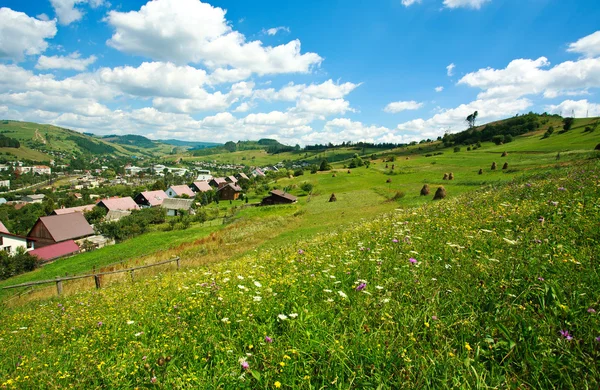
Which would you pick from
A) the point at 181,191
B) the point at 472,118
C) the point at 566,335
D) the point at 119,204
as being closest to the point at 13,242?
the point at 119,204

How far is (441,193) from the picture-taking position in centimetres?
2998

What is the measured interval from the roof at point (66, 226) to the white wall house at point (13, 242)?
215 centimetres

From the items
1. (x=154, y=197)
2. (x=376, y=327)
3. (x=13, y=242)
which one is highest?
(x=376, y=327)

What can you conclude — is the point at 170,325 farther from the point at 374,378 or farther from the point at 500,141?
the point at 500,141

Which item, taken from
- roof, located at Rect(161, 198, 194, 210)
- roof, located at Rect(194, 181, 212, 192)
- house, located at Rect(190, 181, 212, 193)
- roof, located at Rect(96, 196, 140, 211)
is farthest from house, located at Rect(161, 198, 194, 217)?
roof, located at Rect(194, 181, 212, 192)

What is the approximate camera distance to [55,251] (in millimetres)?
46219

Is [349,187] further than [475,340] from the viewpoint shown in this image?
Yes

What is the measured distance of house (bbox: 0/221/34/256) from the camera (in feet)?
172

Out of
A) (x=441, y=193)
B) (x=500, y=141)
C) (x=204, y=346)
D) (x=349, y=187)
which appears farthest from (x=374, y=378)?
(x=500, y=141)

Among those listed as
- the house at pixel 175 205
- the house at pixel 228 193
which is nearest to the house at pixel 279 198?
the house at pixel 175 205

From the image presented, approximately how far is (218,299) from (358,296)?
2.49 metres

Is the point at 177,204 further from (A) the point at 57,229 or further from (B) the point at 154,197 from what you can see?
(A) the point at 57,229

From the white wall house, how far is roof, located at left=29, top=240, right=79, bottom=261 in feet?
35.7

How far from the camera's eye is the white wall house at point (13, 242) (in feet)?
172
